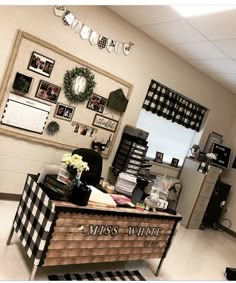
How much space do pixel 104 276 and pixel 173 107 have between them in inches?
138

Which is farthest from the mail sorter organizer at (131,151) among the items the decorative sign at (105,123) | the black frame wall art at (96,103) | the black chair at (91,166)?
the black chair at (91,166)

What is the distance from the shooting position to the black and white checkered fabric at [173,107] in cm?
516

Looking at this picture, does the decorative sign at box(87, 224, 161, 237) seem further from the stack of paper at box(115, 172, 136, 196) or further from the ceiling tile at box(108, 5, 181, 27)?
the ceiling tile at box(108, 5, 181, 27)

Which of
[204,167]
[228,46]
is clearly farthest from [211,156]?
[228,46]

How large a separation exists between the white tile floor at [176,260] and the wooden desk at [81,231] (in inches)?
7.8

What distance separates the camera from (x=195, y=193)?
18.5ft

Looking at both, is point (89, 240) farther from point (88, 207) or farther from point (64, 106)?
point (64, 106)

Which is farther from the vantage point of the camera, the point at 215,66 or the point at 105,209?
the point at 215,66

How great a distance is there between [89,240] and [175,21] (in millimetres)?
2892

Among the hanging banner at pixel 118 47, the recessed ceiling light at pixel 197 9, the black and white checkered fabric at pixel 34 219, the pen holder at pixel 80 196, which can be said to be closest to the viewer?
the black and white checkered fabric at pixel 34 219

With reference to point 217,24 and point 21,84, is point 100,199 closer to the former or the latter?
point 21,84

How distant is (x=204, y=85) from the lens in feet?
19.0

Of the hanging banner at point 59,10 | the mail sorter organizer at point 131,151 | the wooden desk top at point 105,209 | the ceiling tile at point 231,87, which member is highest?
the ceiling tile at point 231,87

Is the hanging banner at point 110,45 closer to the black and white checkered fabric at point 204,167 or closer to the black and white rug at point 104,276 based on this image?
the black and white checkered fabric at point 204,167
